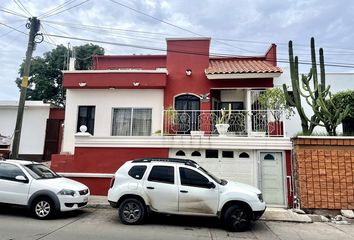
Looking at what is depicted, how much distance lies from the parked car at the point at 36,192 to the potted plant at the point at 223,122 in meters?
5.82

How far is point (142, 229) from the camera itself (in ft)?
25.4

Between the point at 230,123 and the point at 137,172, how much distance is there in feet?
18.4

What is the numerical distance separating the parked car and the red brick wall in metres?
7.83

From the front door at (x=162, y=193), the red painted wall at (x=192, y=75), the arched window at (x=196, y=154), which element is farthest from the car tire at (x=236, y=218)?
the red painted wall at (x=192, y=75)

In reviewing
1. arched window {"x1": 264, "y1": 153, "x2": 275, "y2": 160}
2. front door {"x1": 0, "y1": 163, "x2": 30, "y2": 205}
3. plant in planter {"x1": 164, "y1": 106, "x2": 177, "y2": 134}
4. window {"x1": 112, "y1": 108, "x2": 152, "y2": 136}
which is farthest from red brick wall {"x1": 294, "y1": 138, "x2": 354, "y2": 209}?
front door {"x1": 0, "y1": 163, "x2": 30, "y2": 205}

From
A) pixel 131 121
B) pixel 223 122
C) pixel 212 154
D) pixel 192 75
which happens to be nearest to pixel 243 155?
pixel 212 154

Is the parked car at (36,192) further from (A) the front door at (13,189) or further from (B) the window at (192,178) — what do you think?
(B) the window at (192,178)

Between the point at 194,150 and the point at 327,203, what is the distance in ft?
17.1

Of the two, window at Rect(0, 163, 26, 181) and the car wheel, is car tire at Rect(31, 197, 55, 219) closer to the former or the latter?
window at Rect(0, 163, 26, 181)

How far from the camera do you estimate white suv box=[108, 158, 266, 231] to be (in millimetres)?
8055

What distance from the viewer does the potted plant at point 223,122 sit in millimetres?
11826

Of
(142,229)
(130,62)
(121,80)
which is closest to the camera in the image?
(142,229)

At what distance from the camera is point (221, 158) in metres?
11.7

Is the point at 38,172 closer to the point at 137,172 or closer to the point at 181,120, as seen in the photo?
the point at 137,172
